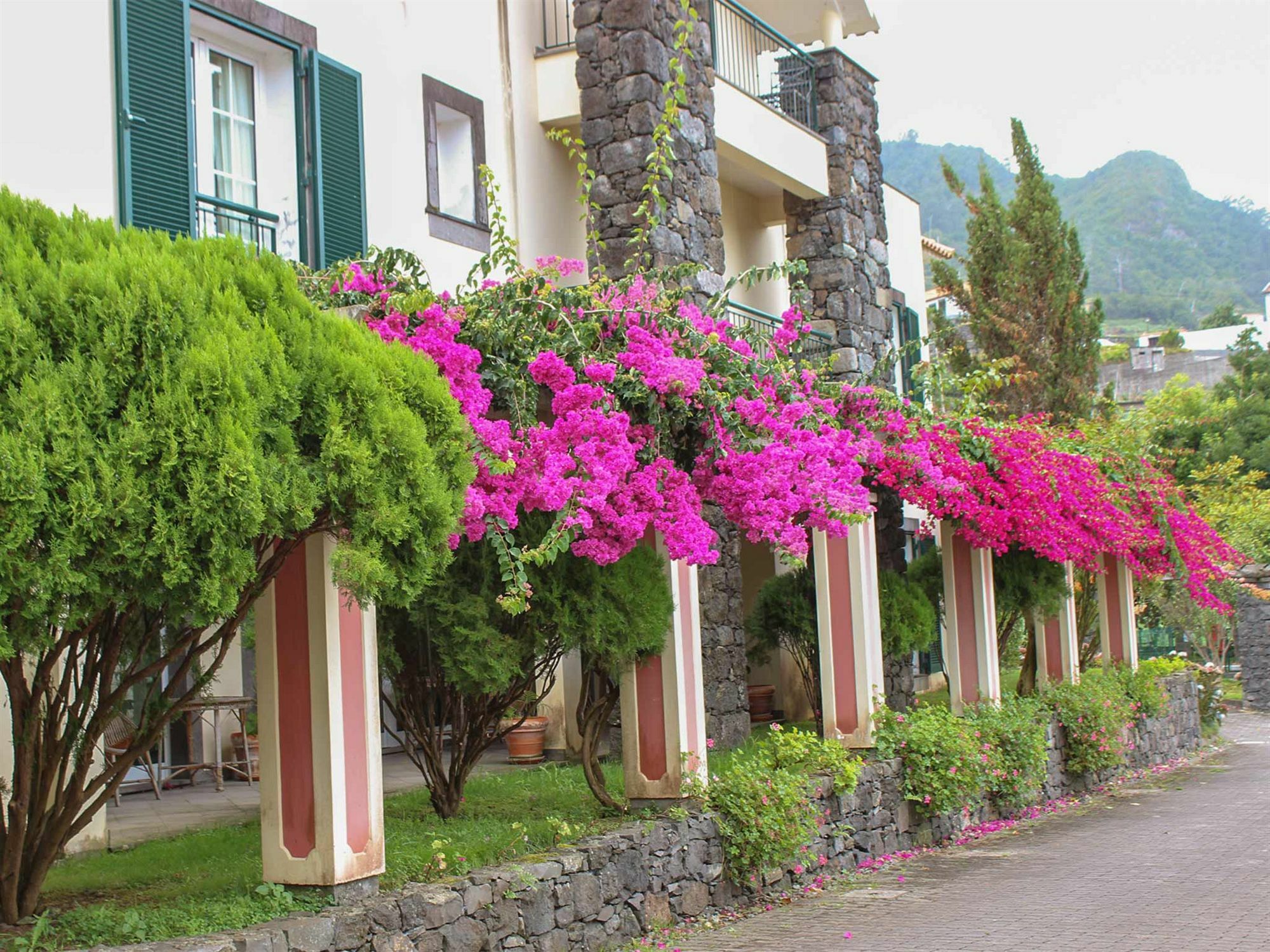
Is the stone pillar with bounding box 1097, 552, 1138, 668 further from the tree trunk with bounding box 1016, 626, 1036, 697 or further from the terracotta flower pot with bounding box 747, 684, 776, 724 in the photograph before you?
the terracotta flower pot with bounding box 747, 684, 776, 724

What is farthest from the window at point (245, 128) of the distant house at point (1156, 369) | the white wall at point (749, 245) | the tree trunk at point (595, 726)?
the distant house at point (1156, 369)

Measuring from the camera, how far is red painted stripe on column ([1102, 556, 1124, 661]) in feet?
65.4

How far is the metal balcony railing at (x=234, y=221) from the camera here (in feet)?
33.0

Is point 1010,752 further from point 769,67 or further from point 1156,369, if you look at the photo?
point 1156,369

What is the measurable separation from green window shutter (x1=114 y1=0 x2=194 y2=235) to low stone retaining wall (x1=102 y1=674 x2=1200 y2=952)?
4.64 m

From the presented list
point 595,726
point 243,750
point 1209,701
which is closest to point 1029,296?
point 1209,701

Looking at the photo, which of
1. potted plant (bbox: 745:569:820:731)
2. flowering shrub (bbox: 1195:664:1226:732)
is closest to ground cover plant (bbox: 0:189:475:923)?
potted plant (bbox: 745:569:820:731)

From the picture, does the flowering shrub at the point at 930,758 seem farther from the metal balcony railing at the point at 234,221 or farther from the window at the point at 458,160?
the metal balcony railing at the point at 234,221

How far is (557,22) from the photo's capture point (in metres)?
14.2

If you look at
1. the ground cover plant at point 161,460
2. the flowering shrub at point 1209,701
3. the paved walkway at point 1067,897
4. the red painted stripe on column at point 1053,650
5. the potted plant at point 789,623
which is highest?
the ground cover plant at point 161,460

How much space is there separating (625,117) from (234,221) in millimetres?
4474

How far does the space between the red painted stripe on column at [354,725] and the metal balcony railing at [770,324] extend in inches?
281

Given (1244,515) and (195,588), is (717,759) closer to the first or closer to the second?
(195,588)

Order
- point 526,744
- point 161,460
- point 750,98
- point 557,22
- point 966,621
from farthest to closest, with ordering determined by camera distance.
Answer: point 750,98 < point 966,621 < point 557,22 < point 526,744 < point 161,460
